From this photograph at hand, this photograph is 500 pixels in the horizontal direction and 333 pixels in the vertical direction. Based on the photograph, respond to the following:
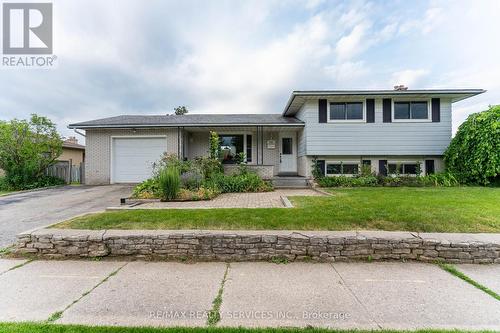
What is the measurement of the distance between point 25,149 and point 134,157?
558cm

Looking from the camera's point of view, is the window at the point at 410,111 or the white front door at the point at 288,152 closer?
the window at the point at 410,111

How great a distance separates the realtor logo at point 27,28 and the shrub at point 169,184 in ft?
21.8

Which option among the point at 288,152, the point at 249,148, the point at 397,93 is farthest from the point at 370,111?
the point at 249,148

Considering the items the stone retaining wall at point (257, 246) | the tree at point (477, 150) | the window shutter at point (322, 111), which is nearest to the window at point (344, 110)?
the window shutter at point (322, 111)

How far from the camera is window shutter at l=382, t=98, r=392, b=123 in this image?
36.3 ft

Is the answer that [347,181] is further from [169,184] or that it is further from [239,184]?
[169,184]

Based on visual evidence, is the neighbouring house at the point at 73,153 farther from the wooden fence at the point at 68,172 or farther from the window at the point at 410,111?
the window at the point at 410,111

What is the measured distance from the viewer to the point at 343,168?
11531 mm

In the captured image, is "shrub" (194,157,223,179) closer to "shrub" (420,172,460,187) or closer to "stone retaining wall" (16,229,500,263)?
"stone retaining wall" (16,229,500,263)

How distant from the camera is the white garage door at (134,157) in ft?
41.0

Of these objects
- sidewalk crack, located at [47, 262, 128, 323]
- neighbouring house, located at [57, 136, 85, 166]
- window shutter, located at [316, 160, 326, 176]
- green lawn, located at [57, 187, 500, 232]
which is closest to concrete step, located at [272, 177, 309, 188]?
window shutter, located at [316, 160, 326, 176]

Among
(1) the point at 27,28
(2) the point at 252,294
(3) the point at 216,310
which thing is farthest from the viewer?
(1) the point at 27,28

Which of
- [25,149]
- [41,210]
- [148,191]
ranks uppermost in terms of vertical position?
[25,149]

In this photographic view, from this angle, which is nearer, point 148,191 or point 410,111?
point 148,191
